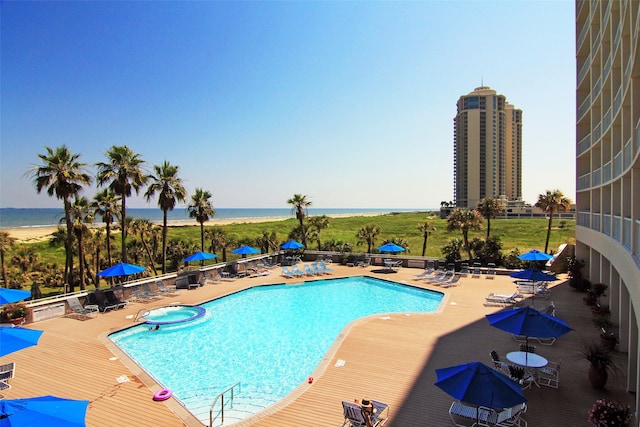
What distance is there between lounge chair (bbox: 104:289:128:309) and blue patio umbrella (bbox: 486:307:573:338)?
15586 millimetres

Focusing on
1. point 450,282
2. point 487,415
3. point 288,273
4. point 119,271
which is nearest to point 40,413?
point 487,415

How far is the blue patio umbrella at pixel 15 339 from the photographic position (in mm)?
7592

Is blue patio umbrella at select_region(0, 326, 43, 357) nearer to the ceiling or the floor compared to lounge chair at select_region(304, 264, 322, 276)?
nearer to the ceiling

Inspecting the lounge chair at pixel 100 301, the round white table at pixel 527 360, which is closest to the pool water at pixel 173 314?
the lounge chair at pixel 100 301

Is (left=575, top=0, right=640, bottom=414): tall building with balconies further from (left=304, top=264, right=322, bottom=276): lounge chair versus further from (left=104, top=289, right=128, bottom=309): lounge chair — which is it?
(left=104, top=289, right=128, bottom=309): lounge chair

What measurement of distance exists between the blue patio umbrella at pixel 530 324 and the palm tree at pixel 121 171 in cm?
1913

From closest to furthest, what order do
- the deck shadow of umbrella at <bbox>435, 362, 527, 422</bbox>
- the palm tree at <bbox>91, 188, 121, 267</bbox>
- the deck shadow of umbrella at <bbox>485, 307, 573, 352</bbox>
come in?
1. the deck shadow of umbrella at <bbox>435, 362, 527, 422</bbox>
2. the deck shadow of umbrella at <bbox>485, 307, 573, 352</bbox>
3. the palm tree at <bbox>91, 188, 121, 267</bbox>

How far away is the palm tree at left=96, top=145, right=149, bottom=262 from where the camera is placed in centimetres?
2022

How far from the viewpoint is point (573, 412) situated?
752cm

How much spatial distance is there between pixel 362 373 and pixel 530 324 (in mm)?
4321

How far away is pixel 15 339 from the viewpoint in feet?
25.9

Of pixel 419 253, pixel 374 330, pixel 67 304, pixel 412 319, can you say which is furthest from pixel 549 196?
pixel 67 304

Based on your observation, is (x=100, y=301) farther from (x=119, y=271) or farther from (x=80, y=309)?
(x=119, y=271)

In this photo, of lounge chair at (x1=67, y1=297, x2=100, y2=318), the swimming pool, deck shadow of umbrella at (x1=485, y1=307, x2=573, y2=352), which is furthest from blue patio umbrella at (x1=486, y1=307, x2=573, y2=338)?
lounge chair at (x1=67, y1=297, x2=100, y2=318)
